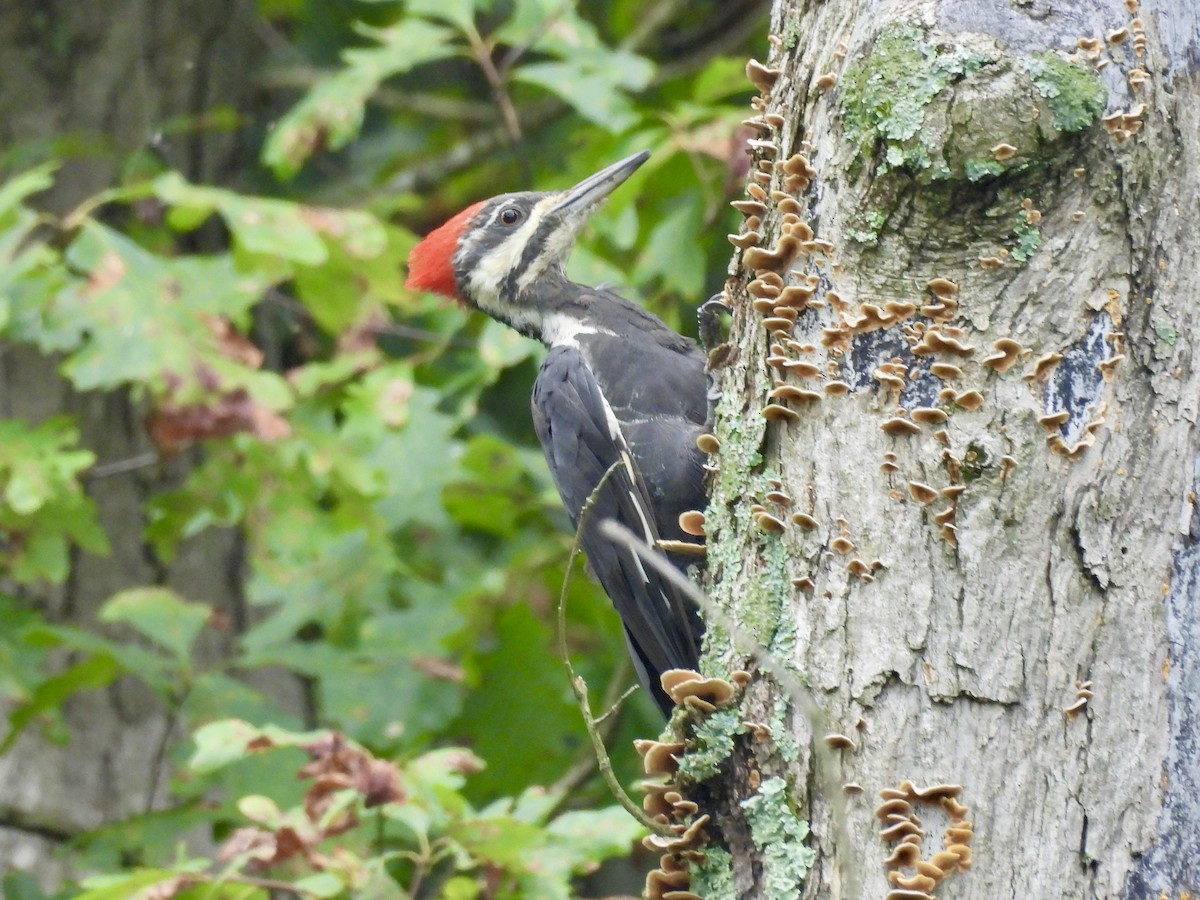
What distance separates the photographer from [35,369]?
4.52 meters

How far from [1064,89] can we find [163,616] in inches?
107

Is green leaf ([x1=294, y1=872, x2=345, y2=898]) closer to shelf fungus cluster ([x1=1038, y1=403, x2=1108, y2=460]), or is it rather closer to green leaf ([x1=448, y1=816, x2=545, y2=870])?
green leaf ([x1=448, y1=816, x2=545, y2=870])

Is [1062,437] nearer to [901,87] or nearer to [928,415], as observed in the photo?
[928,415]

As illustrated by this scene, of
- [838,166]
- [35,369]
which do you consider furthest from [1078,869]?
[35,369]

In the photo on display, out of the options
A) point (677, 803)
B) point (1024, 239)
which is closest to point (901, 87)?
point (1024, 239)

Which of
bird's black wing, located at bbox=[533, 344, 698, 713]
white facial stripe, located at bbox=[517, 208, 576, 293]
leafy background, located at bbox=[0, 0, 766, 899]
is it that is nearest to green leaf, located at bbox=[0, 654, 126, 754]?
leafy background, located at bbox=[0, 0, 766, 899]

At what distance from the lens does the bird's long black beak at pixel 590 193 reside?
12.8 feet

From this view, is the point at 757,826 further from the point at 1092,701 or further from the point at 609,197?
the point at 609,197

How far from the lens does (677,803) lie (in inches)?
77.6

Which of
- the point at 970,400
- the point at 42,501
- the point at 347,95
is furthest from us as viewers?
the point at 347,95

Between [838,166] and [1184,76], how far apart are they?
48cm

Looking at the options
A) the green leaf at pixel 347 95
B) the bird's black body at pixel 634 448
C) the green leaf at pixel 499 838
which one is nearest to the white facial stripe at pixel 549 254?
the bird's black body at pixel 634 448

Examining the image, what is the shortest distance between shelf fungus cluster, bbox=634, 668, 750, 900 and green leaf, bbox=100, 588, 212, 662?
6.30ft

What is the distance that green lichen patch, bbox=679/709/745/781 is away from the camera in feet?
6.33
